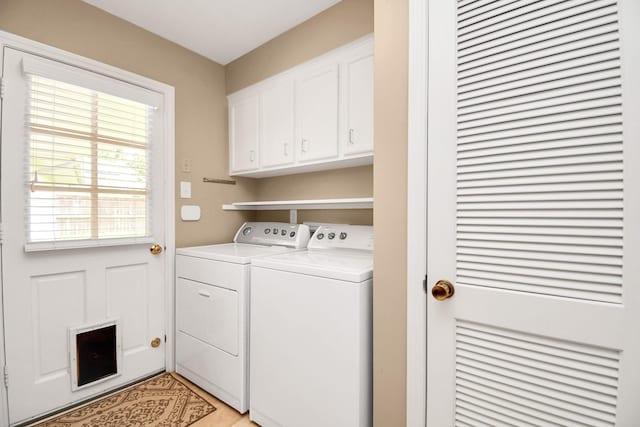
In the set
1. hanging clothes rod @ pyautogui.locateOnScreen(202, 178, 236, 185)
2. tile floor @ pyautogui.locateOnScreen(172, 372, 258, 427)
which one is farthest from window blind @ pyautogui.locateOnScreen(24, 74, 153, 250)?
tile floor @ pyautogui.locateOnScreen(172, 372, 258, 427)

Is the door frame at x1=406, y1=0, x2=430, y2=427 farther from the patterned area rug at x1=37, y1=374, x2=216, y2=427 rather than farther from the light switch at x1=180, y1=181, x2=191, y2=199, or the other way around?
the light switch at x1=180, y1=181, x2=191, y2=199

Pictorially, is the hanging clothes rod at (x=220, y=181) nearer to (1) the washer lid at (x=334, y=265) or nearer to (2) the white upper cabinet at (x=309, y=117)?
(2) the white upper cabinet at (x=309, y=117)

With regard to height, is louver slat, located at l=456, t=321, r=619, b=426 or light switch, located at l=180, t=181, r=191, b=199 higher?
light switch, located at l=180, t=181, r=191, b=199

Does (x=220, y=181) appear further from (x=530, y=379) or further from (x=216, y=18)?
(x=530, y=379)

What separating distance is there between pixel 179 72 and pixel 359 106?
1.59 meters

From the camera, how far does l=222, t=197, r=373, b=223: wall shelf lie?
Result: 6.41 feet

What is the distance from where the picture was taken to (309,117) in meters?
2.00

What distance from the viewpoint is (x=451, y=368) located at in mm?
972

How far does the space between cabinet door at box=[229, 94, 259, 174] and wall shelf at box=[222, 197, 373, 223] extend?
34 cm

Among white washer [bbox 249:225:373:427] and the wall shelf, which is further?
the wall shelf

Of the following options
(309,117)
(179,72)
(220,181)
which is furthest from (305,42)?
(220,181)

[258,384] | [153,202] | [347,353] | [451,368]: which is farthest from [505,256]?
[153,202]

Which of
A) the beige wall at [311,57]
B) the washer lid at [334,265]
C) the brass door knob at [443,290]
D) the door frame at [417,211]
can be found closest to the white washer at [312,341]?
the washer lid at [334,265]

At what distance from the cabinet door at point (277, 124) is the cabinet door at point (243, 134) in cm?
9
